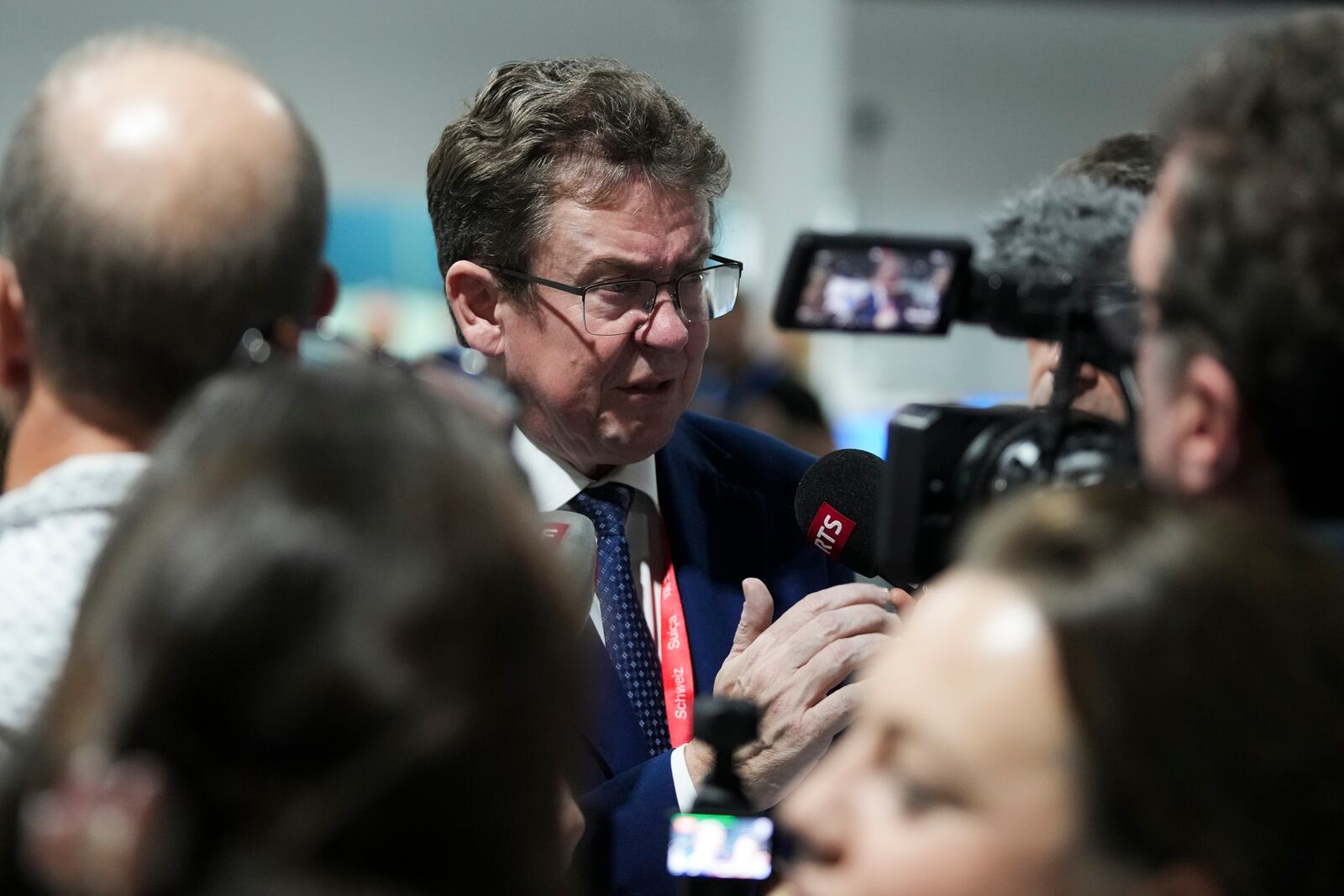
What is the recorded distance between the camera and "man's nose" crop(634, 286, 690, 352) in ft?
5.44

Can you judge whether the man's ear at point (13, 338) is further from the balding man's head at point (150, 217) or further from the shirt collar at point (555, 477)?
the shirt collar at point (555, 477)

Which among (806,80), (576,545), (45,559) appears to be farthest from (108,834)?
(806,80)

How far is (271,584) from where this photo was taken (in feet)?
2.08

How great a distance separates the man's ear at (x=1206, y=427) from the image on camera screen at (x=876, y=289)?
0.46 metres

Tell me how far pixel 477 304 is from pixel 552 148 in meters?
0.21

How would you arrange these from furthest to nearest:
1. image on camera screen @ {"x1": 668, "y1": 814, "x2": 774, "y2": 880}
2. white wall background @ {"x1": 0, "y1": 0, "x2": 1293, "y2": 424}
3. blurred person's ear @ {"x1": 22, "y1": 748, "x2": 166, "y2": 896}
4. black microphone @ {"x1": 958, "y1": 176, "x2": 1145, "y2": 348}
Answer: white wall background @ {"x1": 0, "y1": 0, "x2": 1293, "y2": 424}
black microphone @ {"x1": 958, "y1": 176, "x2": 1145, "y2": 348}
image on camera screen @ {"x1": 668, "y1": 814, "x2": 774, "y2": 880}
blurred person's ear @ {"x1": 22, "y1": 748, "x2": 166, "y2": 896}

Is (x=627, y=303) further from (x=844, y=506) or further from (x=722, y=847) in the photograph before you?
(x=722, y=847)

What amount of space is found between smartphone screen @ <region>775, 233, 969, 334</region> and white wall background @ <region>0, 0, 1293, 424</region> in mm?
6138

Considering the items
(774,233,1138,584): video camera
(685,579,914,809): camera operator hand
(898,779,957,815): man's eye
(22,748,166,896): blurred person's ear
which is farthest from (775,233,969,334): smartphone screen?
(22,748,166,896): blurred person's ear

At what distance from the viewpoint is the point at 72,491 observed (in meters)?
0.89

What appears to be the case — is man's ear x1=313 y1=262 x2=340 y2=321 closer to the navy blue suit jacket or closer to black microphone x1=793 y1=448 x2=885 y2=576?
the navy blue suit jacket

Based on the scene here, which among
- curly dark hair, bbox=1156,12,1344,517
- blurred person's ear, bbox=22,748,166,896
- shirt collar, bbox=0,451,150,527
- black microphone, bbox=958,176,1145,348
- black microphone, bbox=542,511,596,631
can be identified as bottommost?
black microphone, bbox=542,511,596,631

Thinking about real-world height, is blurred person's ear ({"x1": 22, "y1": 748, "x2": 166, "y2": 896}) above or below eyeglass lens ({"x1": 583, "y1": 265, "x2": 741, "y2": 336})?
above

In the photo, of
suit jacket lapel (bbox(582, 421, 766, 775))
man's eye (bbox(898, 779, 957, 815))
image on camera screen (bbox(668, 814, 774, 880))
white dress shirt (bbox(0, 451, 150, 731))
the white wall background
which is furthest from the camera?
the white wall background
